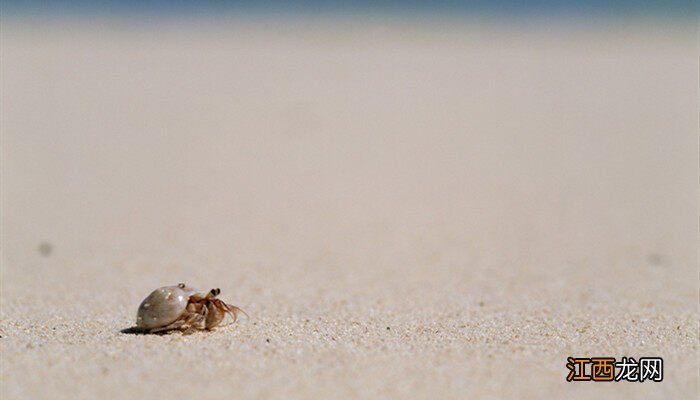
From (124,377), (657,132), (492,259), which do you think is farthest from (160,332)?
(657,132)

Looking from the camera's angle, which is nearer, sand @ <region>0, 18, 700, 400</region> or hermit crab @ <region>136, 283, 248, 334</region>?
sand @ <region>0, 18, 700, 400</region>

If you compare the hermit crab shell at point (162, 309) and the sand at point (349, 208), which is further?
the hermit crab shell at point (162, 309)

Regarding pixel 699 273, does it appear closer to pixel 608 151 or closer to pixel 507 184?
pixel 507 184

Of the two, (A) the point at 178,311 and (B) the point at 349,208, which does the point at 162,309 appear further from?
(B) the point at 349,208

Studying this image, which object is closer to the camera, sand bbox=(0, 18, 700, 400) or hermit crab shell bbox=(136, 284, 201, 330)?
sand bbox=(0, 18, 700, 400)
